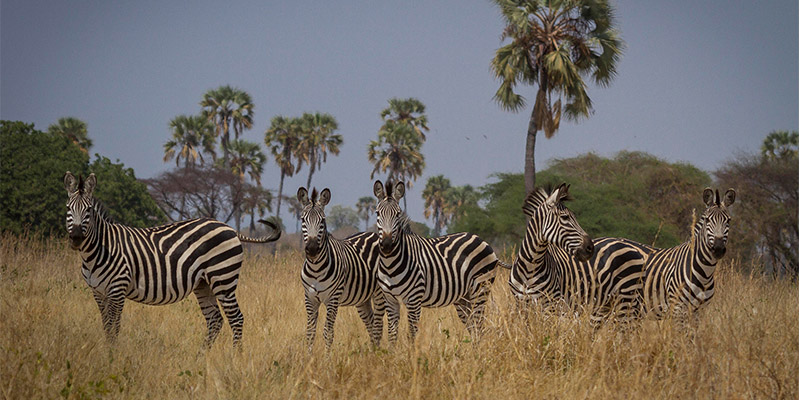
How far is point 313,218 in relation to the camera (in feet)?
20.7

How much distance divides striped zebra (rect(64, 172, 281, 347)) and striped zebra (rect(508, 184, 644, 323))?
9.22 ft

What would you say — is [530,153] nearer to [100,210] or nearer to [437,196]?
[100,210]

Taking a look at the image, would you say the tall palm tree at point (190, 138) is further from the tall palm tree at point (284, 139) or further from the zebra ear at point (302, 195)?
the zebra ear at point (302, 195)

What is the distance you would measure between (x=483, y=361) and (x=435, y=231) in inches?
2701

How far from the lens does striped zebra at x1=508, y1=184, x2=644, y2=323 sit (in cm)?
617

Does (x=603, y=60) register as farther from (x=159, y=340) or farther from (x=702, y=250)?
(x=159, y=340)

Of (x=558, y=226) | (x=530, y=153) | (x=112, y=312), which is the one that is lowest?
(x=112, y=312)

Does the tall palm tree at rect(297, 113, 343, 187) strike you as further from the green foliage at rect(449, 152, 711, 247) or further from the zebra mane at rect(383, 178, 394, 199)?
the zebra mane at rect(383, 178, 394, 199)

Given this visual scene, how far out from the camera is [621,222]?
24969mm

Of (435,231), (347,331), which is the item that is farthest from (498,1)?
(435,231)

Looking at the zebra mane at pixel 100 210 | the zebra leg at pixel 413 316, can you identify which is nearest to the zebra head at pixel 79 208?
the zebra mane at pixel 100 210

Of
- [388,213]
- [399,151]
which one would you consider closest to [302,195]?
[388,213]

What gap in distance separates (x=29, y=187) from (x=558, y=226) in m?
16.3

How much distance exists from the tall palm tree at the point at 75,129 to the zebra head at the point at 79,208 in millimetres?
41733
